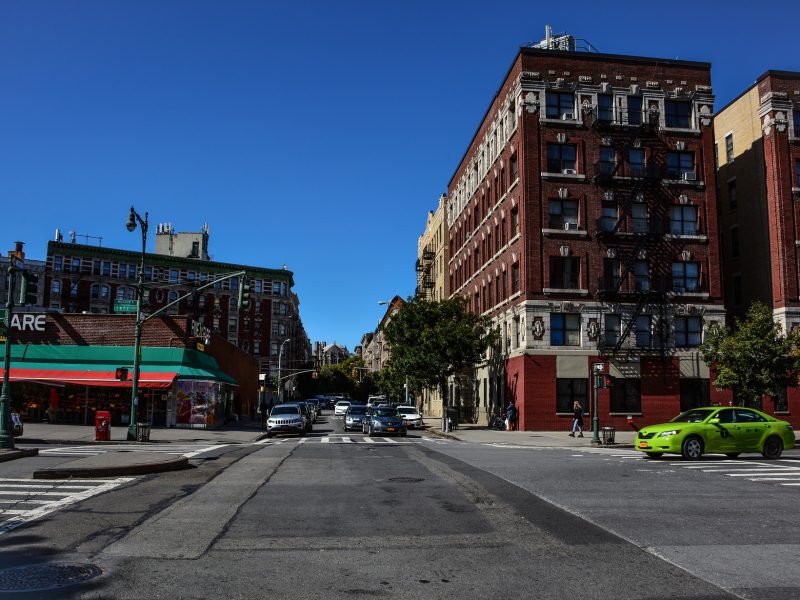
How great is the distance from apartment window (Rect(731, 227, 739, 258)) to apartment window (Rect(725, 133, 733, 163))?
4.78m

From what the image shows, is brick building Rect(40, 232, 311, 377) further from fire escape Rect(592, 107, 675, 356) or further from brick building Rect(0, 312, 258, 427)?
fire escape Rect(592, 107, 675, 356)

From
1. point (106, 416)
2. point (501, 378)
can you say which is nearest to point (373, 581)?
point (106, 416)

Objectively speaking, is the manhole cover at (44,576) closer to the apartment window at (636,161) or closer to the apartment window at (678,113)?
the apartment window at (636,161)

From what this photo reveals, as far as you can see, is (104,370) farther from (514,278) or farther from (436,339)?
(514,278)

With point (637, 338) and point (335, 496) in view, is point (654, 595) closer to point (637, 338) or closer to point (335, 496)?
point (335, 496)

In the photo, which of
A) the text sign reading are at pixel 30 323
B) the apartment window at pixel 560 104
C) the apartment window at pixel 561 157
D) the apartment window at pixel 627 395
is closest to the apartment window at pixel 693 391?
the apartment window at pixel 627 395

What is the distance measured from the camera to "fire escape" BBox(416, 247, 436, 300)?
77.9 m

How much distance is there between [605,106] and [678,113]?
465 centimetres

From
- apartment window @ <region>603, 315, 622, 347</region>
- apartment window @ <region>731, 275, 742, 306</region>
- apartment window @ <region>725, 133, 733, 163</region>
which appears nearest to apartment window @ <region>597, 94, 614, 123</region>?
apartment window @ <region>725, 133, 733, 163</region>

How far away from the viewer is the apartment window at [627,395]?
40.0 m

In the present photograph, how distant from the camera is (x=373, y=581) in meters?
6.82

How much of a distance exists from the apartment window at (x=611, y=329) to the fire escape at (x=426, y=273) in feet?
119

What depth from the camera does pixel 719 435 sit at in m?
19.7

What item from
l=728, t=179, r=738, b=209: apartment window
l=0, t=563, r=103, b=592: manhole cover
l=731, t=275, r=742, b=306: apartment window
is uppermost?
l=728, t=179, r=738, b=209: apartment window
